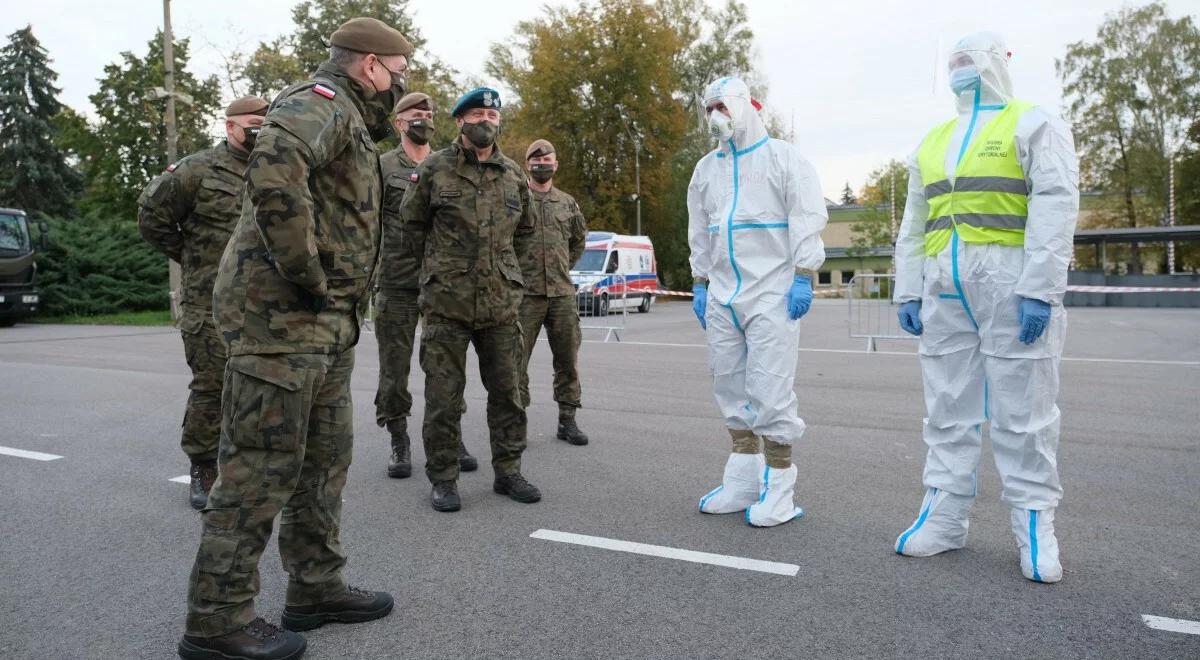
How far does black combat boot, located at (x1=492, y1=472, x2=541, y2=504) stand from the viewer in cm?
476

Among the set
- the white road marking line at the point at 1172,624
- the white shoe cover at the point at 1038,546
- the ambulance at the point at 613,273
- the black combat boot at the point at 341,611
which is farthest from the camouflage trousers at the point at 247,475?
the ambulance at the point at 613,273

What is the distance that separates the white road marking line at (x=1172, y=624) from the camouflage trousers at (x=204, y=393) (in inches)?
169

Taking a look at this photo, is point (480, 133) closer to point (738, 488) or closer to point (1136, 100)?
point (738, 488)

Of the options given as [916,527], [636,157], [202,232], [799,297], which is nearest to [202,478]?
[202,232]

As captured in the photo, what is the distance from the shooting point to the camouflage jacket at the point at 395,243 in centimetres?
550

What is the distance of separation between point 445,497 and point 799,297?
2083mm

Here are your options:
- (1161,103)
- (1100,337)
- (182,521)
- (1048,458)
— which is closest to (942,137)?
(1048,458)

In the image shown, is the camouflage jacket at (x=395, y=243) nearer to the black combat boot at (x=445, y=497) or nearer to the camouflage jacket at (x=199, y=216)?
the camouflage jacket at (x=199, y=216)

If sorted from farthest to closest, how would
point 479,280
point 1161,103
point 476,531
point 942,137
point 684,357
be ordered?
point 1161,103, point 684,357, point 479,280, point 476,531, point 942,137

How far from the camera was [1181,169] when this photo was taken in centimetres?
4550

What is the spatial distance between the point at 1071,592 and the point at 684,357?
30.3ft

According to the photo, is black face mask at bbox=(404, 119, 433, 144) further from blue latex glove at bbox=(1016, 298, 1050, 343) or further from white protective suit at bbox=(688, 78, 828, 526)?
blue latex glove at bbox=(1016, 298, 1050, 343)

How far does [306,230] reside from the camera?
2732mm

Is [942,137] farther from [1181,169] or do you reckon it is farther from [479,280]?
[1181,169]
